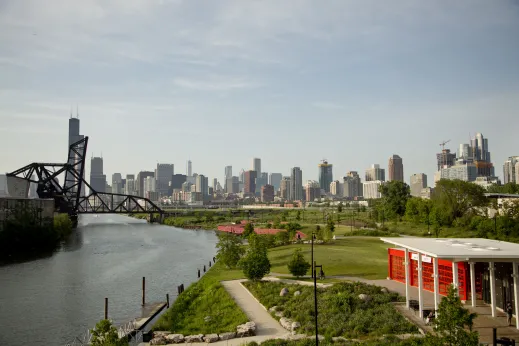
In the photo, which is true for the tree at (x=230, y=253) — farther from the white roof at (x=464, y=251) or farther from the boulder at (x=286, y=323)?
the white roof at (x=464, y=251)

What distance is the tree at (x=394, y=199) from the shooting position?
98.1 metres

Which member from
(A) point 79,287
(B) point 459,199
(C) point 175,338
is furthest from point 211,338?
(B) point 459,199

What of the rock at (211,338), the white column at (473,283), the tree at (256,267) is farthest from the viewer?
the tree at (256,267)

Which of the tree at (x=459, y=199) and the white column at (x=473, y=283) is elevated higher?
the tree at (x=459, y=199)

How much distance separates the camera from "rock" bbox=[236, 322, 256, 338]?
24.9 meters

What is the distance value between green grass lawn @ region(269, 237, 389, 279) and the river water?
11.0m

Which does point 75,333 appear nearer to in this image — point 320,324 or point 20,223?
point 320,324

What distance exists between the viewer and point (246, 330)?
82.2ft

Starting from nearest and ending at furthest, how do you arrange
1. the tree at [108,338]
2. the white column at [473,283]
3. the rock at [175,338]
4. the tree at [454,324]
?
the tree at [454,324], the tree at [108,338], the rock at [175,338], the white column at [473,283]

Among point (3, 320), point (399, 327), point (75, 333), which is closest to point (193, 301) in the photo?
point (75, 333)

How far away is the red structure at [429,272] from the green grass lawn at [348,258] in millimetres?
2322

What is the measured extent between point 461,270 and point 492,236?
1463 inches

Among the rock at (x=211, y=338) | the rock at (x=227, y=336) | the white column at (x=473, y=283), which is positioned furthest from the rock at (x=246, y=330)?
the white column at (x=473, y=283)

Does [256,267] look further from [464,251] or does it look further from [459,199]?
[459,199]
